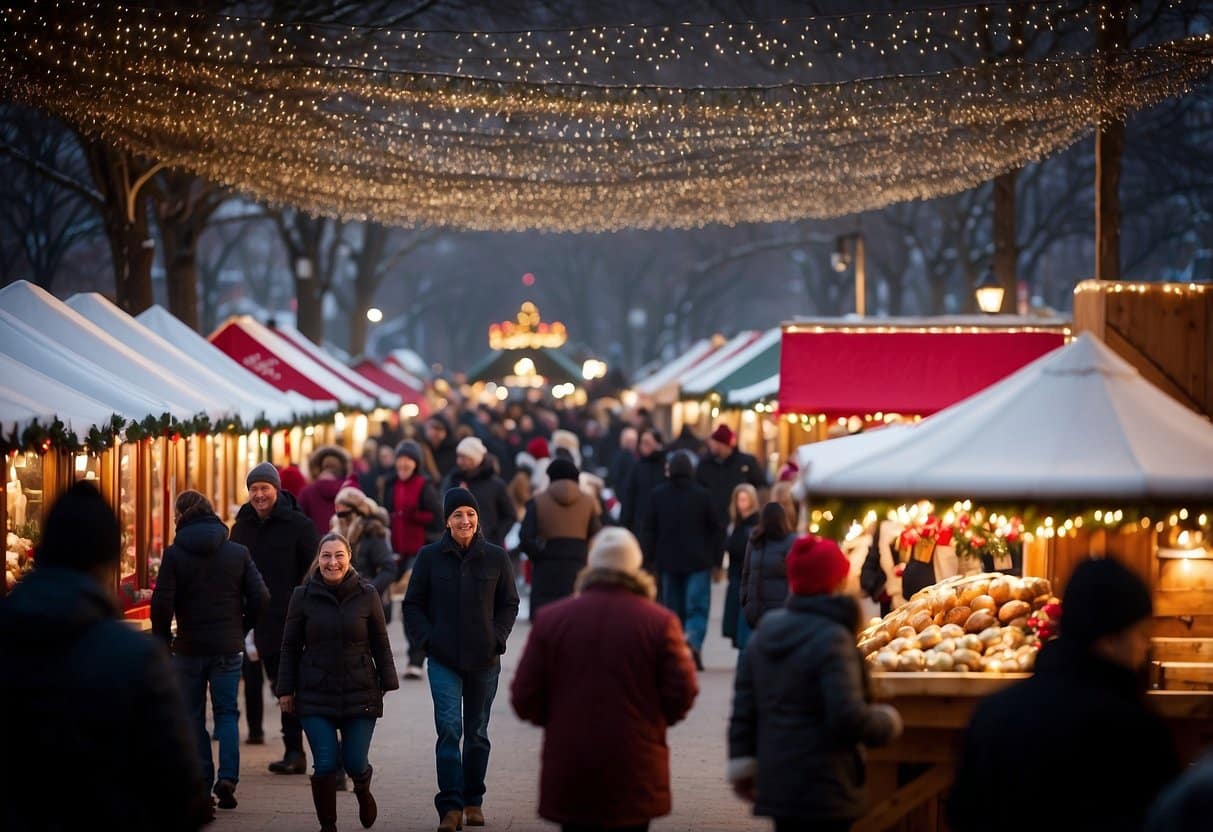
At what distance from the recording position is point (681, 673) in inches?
274

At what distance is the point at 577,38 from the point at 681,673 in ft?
19.5

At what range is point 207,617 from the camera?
10336 mm

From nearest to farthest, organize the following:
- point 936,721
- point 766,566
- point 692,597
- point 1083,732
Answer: point 1083,732 < point 936,721 < point 766,566 < point 692,597

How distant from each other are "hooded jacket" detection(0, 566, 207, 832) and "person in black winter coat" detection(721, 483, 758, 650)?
30.0 ft

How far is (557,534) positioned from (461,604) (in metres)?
4.94

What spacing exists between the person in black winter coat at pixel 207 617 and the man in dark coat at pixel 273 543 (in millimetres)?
1134

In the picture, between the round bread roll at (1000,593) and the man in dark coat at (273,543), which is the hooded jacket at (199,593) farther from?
the round bread roll at (1000,593)

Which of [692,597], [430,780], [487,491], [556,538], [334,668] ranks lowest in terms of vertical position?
[430,780]

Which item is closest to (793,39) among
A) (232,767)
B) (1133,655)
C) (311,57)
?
(311,57)

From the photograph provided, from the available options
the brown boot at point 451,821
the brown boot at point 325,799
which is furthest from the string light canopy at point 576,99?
the brown boot at point 451,821

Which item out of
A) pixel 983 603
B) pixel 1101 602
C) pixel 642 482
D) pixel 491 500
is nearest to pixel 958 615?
pixel 983 603

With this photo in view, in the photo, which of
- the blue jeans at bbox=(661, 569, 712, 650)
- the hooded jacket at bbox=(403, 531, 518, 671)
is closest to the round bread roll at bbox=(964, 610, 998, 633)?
the hooded jacket at bbox=(403, 531, 518, 671)

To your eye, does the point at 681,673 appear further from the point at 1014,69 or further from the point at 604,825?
the point at 1014,69

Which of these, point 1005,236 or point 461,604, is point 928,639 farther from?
point 1005,236
